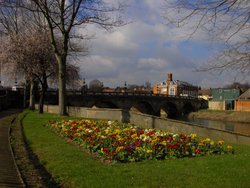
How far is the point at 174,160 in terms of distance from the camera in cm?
858

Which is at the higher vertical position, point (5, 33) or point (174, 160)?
point (5, 33)

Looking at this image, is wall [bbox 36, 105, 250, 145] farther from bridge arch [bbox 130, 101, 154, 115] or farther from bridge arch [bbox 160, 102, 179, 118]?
bridge arch [bbox 160, 102, 179, 118]

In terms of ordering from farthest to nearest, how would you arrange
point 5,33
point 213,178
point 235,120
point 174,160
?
point 235,120
point 5,33
point 174,160
point 213,178

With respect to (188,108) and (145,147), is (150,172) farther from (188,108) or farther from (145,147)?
(188,108)

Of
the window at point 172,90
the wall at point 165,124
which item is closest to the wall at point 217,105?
the window at point 172,90

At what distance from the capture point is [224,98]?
9950cm

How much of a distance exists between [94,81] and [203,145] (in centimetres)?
12472

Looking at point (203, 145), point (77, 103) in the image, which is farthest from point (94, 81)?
point (203, 145)

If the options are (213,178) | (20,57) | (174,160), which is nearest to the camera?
(213,178)

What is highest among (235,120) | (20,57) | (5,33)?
(5,33)

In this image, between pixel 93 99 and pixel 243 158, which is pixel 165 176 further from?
pixel 93 99

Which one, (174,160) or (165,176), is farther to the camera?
(174,160)

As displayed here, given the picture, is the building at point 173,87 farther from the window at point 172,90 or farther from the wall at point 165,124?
the wall at point 165,124

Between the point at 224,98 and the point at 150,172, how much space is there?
96419mm
